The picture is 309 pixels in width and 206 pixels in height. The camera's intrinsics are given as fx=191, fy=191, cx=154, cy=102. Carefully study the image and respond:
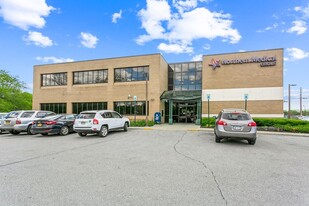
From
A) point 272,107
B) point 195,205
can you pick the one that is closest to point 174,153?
point 195,205

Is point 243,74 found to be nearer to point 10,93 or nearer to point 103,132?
point 103,132

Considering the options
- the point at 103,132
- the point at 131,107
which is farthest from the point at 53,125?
the point at 131,107

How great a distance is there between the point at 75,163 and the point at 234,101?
18611 millimetres

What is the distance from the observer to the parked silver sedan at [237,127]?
364 inches

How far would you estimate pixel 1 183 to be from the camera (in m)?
4.45

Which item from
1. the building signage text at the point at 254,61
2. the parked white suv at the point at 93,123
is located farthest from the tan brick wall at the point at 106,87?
the parked white suv at the point at 93,123

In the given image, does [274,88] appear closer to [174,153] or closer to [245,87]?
[245,87]

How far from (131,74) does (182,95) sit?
22.9 ft

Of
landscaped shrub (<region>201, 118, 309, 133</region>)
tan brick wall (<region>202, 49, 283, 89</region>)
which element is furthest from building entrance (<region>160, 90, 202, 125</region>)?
landscaped shrub (<region>201, 118, 309, 133</region>)

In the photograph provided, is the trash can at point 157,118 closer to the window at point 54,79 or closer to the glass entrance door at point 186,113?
the glass entrance door at point 186,113

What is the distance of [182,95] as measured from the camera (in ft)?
74.6

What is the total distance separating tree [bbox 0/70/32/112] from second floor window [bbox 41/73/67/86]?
1270cm

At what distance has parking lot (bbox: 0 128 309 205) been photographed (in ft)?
12.0

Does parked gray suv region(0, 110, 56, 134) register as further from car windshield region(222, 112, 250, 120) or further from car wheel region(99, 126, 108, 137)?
car windshield region(222, 112, 250, 120)
